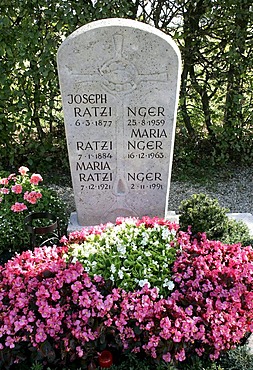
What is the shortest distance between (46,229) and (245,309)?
5.15ft

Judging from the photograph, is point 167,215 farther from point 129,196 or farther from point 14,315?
point 14,315

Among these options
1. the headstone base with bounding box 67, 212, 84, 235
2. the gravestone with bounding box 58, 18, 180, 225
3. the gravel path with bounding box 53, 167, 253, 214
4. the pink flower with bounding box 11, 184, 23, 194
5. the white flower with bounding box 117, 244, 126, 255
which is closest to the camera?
the white flower with bounding box 117, 244, 126, 255

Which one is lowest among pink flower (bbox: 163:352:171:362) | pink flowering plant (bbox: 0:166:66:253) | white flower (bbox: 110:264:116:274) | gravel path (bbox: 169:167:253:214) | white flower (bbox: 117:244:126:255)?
gravel path (bbox: 169:167:253:214)

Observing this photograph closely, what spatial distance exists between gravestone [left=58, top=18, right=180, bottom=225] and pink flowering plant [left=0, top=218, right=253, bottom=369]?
1317 millimetres

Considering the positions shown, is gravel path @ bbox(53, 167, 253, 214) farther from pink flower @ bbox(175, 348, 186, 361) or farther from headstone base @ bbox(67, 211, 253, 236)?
pink flower @ bbox(175, 348, 186, 361)

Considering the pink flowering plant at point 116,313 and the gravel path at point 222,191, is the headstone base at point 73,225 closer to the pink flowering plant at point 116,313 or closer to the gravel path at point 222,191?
the gravel path at point 222,191

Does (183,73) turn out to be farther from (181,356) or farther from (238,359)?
(181,356)

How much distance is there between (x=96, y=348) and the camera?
280 centimetres

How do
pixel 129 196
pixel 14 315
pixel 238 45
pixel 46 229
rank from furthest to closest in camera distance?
pixel 238 45
pixel 129 196
pixel 46 229
pixel 14 315

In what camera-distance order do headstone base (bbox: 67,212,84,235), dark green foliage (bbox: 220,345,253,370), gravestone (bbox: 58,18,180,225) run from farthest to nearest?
headstone base (bbox: 67,212,84,235), gravestone (bbox: 58,18,180,225), dark green foliage (bbox: 220,345,253,370)

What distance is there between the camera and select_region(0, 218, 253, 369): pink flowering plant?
2723 mm

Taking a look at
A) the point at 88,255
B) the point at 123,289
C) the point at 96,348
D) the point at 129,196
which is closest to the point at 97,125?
the point at 129,196

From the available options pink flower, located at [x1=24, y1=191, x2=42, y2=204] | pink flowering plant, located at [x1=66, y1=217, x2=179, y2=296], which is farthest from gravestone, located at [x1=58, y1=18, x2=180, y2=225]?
pink flowering plant, located at [x1=66, y1=217, x2=179, y2=296]

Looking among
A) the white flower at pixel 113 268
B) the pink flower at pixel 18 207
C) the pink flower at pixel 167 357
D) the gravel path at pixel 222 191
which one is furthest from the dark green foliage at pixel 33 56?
the pink flower at pixel 167 357
